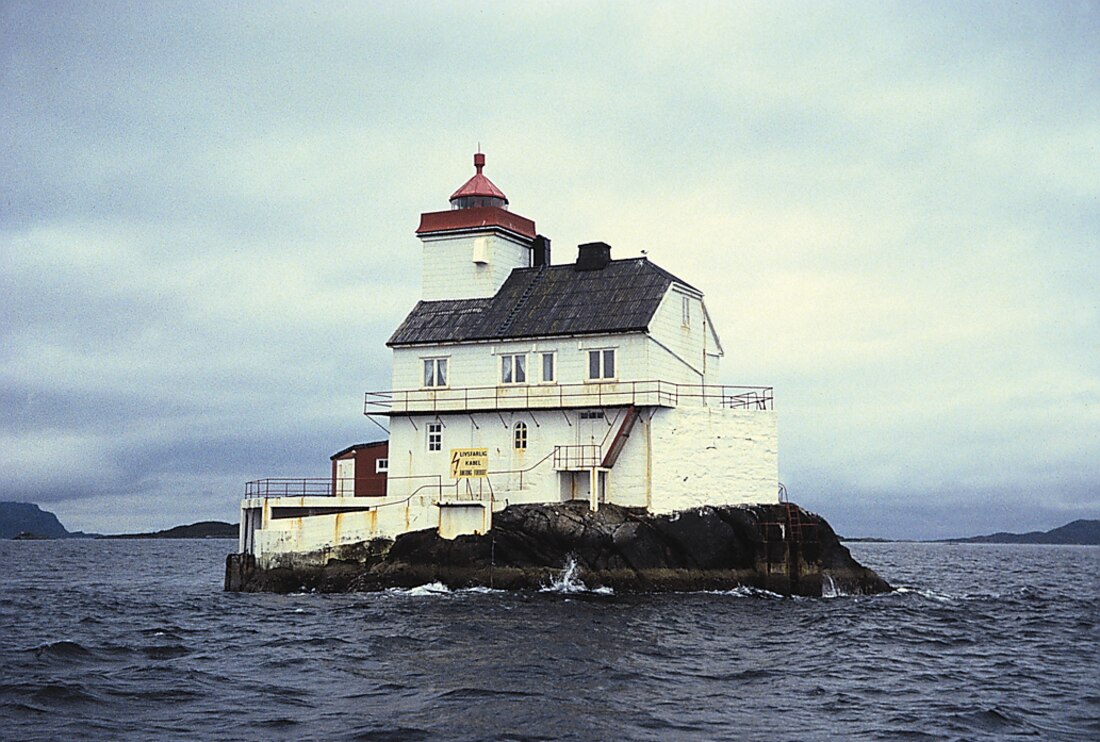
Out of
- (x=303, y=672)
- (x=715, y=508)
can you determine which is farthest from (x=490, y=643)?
(x=715, y=508)

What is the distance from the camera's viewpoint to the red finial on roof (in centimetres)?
4059

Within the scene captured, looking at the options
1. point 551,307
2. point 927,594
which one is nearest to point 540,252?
point 551,307

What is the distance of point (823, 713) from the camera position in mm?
17484

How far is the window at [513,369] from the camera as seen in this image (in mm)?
36656

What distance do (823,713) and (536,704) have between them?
4.18 m

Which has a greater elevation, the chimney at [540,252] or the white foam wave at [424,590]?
the chimney at [540,252]

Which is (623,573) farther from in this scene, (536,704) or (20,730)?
(20,730)

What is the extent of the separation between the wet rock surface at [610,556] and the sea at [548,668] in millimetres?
667

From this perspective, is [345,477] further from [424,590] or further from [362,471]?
[424,590]

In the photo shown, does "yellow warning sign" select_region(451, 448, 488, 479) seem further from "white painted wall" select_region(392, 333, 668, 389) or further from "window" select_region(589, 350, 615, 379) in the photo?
"window" select_region(589, 350, 615, 379)

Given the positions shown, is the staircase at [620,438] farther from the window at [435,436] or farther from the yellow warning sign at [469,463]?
the window at [435,436]

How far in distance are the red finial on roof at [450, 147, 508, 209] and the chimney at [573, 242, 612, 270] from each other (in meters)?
3.71

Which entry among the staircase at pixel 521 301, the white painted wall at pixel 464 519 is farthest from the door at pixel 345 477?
the staircase at pixel 521 301

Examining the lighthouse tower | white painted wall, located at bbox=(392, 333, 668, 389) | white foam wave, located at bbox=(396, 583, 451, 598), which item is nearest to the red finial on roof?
the lighthouse tower
